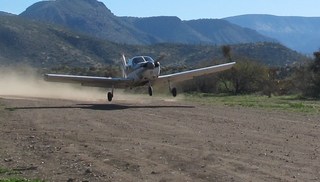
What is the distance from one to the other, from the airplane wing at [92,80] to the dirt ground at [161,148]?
1168 centimetres


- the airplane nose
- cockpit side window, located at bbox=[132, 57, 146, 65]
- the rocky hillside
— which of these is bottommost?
the airplane nose

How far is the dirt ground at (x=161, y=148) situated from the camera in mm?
10117

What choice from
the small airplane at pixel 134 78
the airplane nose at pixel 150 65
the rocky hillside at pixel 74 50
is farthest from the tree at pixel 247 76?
the rocky hillside at pixel 74 50

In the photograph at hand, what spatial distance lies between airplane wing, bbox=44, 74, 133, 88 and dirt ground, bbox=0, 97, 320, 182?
1168 centimetres

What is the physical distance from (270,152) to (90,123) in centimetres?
824

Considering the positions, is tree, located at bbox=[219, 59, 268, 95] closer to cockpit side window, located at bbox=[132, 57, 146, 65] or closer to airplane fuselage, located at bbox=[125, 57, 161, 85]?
cockpit side window, located at bbox=[132, 57, 146, 65]

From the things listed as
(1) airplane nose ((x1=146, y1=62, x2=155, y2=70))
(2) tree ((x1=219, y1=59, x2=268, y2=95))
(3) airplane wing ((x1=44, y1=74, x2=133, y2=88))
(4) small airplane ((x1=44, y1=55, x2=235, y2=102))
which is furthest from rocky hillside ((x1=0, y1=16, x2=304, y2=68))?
(1) airplane nose ((x1=146, y1=62, x2=155, y2=70))

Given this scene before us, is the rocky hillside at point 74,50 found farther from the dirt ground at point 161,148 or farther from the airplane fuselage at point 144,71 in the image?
the dirt ground at point 161,148

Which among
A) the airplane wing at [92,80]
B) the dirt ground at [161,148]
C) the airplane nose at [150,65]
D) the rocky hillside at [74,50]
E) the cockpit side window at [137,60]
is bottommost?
the dirt ground at [161,148]

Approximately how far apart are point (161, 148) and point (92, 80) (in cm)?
2132

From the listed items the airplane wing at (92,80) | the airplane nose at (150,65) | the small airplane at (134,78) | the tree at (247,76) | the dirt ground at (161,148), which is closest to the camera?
the dirt ground at (161,148)

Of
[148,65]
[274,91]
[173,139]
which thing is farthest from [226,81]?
[173,139]

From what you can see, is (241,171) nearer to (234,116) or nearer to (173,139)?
(173,139)

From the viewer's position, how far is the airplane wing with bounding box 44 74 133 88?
3256cm
